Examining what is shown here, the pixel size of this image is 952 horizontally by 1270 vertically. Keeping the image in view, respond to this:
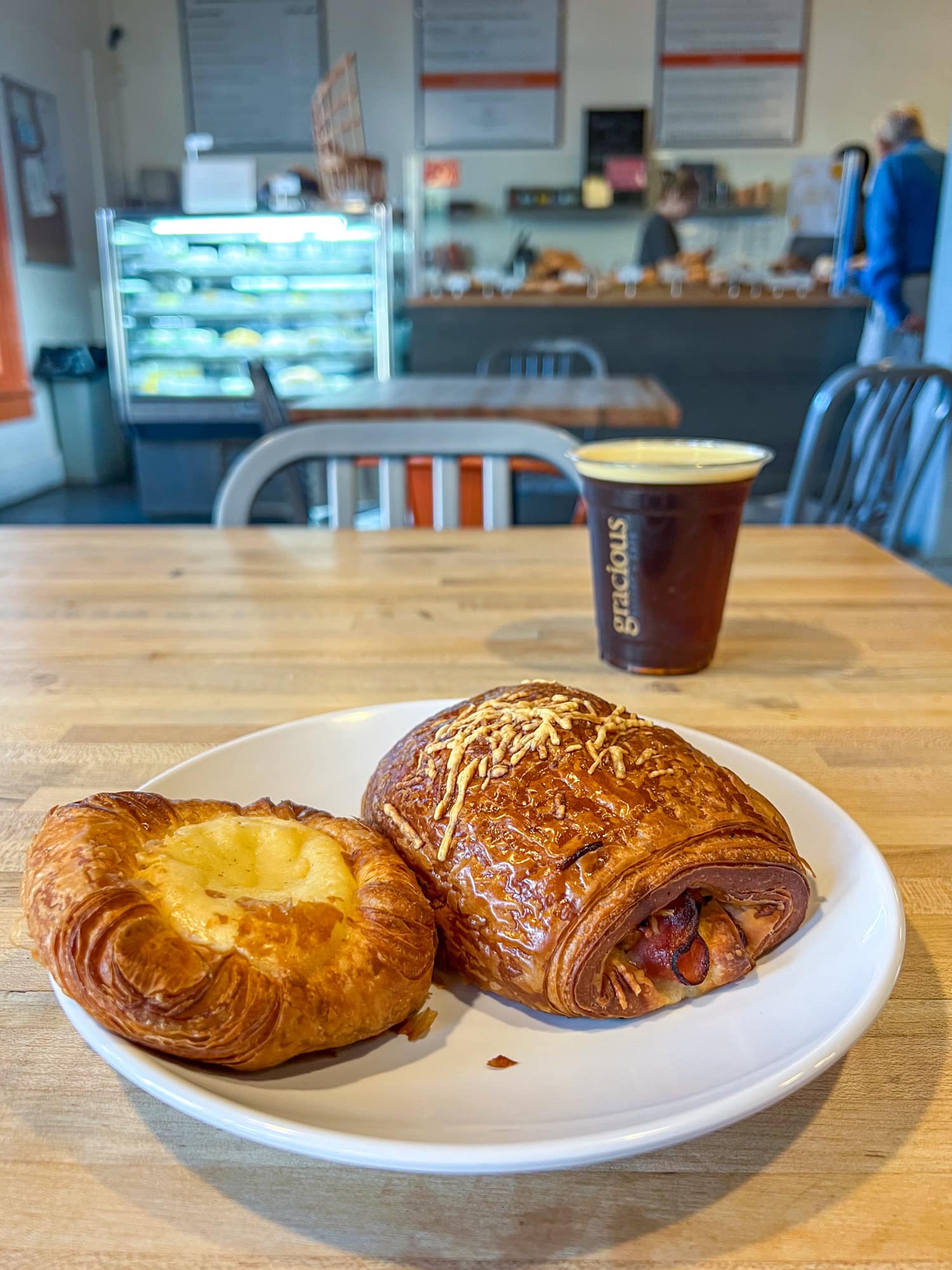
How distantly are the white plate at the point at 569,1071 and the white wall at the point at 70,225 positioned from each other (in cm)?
629

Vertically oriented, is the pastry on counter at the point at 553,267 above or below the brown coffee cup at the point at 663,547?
above

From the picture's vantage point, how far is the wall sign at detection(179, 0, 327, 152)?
268 inches

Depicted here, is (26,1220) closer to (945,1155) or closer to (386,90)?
(945,1155)

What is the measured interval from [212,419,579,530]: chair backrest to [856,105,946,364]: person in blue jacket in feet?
8.32

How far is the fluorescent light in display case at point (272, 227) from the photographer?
4996 millimetres

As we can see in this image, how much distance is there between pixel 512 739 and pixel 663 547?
0.42 m

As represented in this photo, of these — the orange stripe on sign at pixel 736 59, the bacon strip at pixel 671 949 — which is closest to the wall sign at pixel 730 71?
the orange stripe on sign at pixel 736 59

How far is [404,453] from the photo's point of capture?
1729 millimetres

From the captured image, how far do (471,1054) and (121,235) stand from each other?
553 cm

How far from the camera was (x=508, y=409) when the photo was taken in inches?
103

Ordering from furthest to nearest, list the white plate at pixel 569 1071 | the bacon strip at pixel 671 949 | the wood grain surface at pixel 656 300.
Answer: the wood grain surface at pixel 656 300 < the bacon strip at pixel 671 949 < the white plate at pixel 569 1071

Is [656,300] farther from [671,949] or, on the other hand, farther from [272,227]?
[671,949]

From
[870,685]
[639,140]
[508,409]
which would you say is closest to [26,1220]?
[870,685]

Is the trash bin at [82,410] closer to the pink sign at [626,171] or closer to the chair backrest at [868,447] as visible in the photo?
the pink sign at [626,171]
